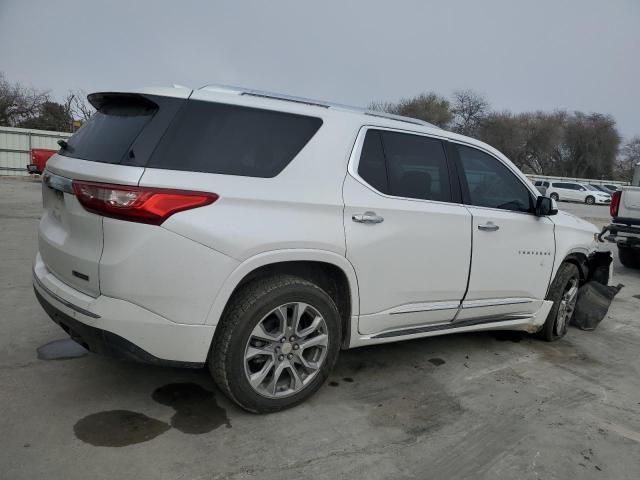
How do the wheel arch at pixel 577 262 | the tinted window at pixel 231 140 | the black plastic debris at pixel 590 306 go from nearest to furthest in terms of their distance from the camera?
the tinted window at pixel 231 140 < the wheel arch at pixel 577 262 < the black plastic debris at pixel 590 306

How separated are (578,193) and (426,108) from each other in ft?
77.4

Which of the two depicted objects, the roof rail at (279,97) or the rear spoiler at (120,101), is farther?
the roof rail at (279,97)

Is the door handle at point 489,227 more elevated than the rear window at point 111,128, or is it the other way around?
the rear window at point 111,128

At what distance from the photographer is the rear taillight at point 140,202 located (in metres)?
2.50

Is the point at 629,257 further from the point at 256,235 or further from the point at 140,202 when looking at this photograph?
the point at 140,202

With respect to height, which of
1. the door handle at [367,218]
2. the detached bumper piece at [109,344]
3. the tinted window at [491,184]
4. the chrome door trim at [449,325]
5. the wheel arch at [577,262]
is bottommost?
the chrome door trim at [449,325]

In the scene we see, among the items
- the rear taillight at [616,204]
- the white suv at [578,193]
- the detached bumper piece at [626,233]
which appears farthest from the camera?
the white suv at [578,193]

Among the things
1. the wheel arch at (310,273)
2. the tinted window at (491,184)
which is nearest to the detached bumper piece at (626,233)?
Result: the tinted window at (491,184)

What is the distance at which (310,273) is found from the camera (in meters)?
3.19

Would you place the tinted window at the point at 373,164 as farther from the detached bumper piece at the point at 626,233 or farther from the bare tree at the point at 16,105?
the bare tree at the point at 16,105

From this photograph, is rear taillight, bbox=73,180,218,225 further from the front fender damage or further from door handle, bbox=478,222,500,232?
the front fender damage

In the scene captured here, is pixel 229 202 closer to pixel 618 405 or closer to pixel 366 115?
pixel 366 115

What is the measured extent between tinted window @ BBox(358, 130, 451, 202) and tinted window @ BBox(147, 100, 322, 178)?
47 centimetres

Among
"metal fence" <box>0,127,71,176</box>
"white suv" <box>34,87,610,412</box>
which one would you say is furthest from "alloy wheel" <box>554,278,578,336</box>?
"metal fence" <box>0,127,71,176</box>
